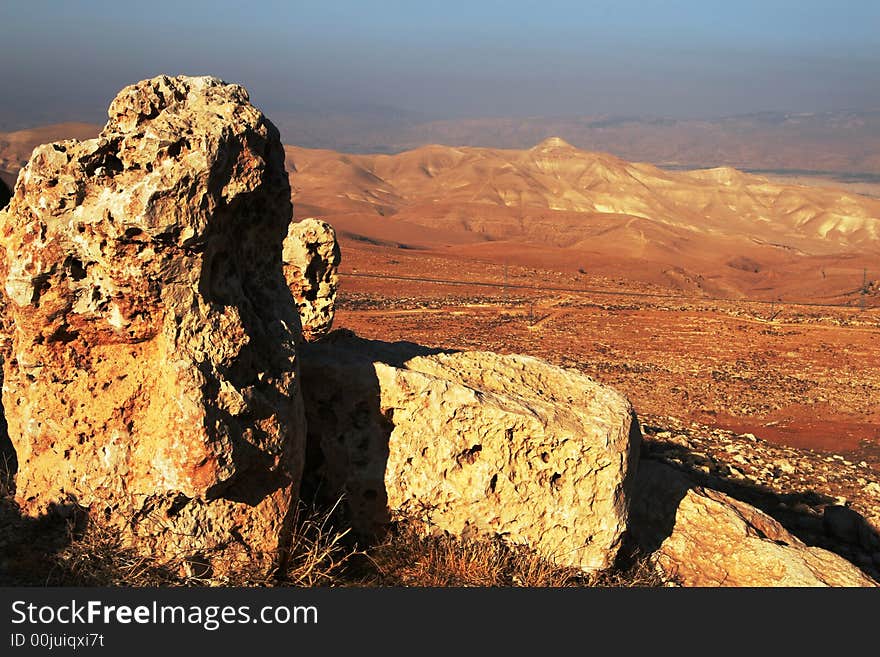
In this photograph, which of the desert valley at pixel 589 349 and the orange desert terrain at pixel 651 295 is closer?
the desert valley at pixel 589 349

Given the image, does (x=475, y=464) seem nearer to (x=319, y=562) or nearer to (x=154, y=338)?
(x=319, y=562)

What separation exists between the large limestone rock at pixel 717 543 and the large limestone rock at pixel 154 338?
11.3ft

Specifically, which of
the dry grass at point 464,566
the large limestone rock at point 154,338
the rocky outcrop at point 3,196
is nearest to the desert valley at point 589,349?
the large limestone rock at point 154,338

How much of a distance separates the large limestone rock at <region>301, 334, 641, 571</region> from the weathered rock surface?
1.74 metres

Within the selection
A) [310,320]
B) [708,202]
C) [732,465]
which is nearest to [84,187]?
[310,320]

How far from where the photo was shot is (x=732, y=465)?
33.8 ft

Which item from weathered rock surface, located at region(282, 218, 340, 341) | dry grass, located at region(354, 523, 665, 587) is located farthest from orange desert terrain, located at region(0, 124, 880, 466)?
dry grass, located at region(354, 523, 665, 587)

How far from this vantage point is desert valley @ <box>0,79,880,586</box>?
4383 mm

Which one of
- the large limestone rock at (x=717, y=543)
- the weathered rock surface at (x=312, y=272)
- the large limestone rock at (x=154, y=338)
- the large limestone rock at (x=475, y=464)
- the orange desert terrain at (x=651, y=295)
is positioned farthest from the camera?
the orange desert terrain at (x=651, y=295)

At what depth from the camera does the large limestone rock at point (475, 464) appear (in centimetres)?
535

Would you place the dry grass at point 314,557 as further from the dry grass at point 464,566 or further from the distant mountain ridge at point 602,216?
the distant mountain ridge at point 602,216

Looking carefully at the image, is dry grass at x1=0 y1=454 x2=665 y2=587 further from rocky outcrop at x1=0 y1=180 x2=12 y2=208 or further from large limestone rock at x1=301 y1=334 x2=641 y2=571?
rocky outcrop at x1=0 y1=180 x2=12 y2=208

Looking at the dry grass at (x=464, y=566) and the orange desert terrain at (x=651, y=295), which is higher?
the dry grass at (x=464, y=566)

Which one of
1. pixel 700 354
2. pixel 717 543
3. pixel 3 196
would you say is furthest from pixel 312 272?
pixel 700 354
